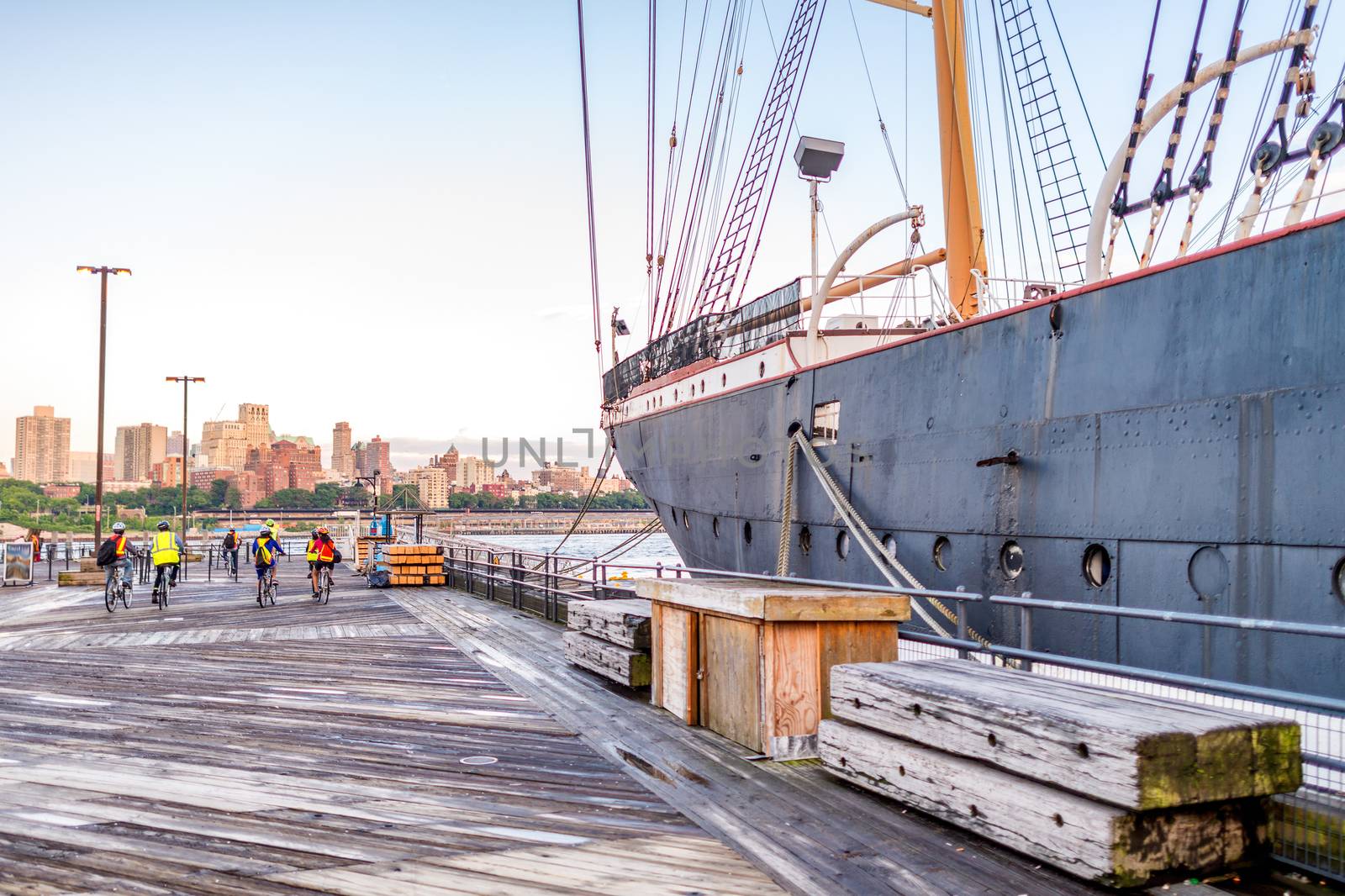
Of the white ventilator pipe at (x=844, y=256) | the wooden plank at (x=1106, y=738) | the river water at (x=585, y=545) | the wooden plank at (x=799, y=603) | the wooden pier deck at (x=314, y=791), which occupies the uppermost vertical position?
the white ventilator pipe at (x=844, y=256)

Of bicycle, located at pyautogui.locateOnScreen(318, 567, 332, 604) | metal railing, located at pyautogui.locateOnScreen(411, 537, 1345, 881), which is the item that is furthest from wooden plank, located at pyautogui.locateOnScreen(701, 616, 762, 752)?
bicycle, located at pyautogui.locateOnScreen(318, 567, 332, 604)

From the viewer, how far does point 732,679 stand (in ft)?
22.0

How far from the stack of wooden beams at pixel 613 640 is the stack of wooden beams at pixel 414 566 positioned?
14.1 metres

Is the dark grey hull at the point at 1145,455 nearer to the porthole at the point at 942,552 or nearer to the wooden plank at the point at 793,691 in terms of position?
the porthole at the point at 942,552

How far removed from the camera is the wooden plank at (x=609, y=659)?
8.59m

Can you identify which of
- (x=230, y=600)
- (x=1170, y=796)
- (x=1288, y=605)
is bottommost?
(x=230, y=600)

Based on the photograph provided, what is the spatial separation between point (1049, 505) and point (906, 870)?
5760 millimetres

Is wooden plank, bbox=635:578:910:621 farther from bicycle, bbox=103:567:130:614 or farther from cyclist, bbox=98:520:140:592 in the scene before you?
bicycle, bbox=103:567:130:614

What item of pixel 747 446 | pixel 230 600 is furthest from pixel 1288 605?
pixel 230 600

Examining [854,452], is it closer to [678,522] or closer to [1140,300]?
[1140,300]

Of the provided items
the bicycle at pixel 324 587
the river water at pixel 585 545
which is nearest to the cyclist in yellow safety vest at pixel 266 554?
the bicycle at pixel 324 587

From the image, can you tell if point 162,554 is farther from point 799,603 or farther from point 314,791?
point 799,603

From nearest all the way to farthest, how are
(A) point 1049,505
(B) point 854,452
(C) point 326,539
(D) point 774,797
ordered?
(D) point 774,797 < (A) point 1049,505 < (B) point 854,452 < (C) point 326,539

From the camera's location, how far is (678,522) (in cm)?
2233
